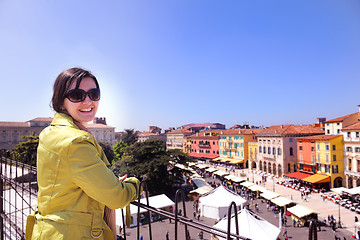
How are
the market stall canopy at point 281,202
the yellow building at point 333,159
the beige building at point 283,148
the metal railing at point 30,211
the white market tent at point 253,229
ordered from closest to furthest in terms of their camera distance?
the metal railing at point 30,211 → the white market tent at point 253,229 → the market stall canopy at point 281,202 → the yellow building at point 333,159 → the beige building at point 283,148

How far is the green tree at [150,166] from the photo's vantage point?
2702 cm

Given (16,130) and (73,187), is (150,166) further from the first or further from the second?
(16,130)

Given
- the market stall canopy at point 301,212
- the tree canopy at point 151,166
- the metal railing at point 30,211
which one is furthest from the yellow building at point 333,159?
the metal railing at point 30,211

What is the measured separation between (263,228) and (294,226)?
32.4ft

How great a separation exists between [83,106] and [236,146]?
53394mm

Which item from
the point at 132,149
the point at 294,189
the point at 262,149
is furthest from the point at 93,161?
the point at 262,149

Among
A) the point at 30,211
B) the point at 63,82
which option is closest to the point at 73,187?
the point at 63,82

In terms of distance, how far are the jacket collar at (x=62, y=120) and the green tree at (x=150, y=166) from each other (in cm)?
2526

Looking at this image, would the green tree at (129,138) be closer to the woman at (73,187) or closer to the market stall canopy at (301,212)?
the market stall canopy at (301,212)

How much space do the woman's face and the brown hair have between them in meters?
0.03

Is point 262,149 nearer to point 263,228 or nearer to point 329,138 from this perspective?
point 329,138

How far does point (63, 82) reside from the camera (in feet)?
6.24

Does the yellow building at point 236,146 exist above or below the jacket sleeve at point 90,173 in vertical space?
below

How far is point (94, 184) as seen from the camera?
4.77ft
